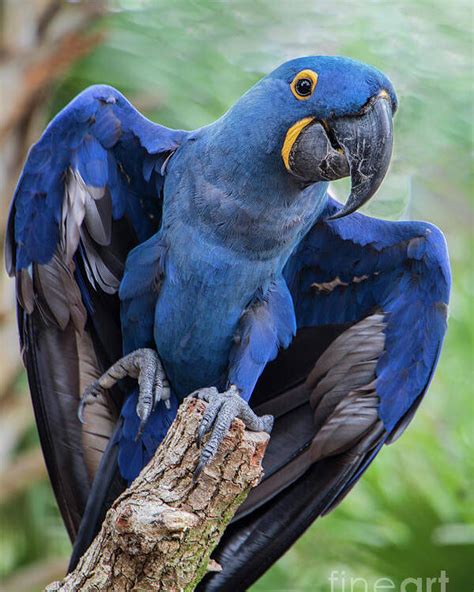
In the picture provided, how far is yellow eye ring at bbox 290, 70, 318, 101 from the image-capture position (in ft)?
6.96

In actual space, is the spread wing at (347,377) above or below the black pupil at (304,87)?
below

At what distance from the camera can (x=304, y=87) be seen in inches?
84.2

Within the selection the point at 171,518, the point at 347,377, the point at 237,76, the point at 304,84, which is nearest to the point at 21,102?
the point at 237,76

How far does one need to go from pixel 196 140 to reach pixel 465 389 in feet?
6.03

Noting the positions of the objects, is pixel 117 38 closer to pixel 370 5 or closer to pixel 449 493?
pixel 370 5

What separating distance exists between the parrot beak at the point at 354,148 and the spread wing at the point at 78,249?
0.46 m

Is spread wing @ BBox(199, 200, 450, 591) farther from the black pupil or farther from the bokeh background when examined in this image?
the bokeh background

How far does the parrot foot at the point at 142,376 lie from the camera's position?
2.39 meters

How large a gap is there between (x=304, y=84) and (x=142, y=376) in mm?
909

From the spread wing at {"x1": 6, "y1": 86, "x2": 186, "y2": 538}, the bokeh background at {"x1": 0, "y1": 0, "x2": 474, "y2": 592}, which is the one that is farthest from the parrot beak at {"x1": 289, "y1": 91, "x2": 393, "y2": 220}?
the bokeh background at {"x1": 0, "y1": 0, "x2": 474, "y2": 592}

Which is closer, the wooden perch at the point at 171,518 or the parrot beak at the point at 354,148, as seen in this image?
the wooden perch at the point at 171,518

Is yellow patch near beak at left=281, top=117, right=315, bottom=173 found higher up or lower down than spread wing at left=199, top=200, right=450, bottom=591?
higher up

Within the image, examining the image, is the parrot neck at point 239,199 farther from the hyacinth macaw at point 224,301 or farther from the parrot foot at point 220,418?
the parrot foot at point 220,418

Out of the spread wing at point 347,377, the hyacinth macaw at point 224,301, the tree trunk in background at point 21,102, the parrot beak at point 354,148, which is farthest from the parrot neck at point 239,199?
the tree trunk in background at point 21,102
